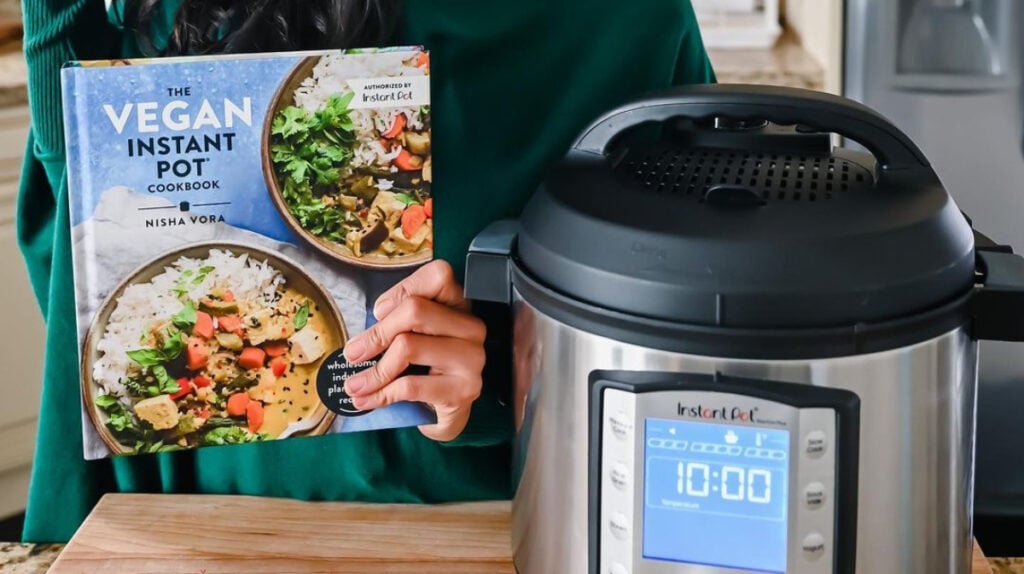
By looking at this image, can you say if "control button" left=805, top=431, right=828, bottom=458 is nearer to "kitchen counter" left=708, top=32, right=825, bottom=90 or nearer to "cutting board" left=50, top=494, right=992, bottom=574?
"cutting board" left=50, top=494, right=992, bottom=574

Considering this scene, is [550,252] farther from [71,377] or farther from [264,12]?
[71,377]

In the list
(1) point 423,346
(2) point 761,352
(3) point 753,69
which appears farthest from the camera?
(3) point 753,69

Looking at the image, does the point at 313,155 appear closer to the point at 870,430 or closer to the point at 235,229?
the point at 235,229

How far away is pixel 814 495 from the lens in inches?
25.1

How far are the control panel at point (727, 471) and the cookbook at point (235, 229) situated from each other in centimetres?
22

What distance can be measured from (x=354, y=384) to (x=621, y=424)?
0.77 ft

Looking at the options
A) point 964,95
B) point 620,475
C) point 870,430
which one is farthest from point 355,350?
point 964,95

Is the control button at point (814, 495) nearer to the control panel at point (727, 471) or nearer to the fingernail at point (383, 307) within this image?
the control panel at point (727, 471)

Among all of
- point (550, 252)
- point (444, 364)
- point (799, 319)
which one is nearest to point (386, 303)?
point (444, 364)

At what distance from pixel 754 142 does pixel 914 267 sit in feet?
0.57

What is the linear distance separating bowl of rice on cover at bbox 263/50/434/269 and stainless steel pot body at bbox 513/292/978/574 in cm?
12

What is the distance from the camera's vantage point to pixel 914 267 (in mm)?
620

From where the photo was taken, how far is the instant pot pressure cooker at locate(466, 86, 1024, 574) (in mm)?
612

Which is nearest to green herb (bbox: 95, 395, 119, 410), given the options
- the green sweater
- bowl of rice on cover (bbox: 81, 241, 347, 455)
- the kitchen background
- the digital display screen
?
bowl of rice on cover (bbox: 81, 241, 347, 455)
